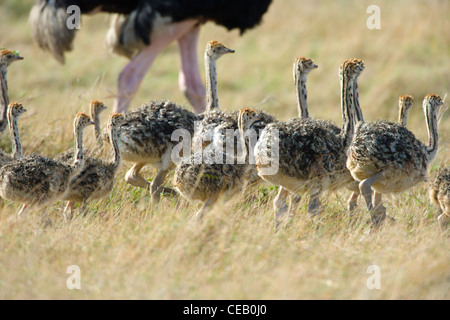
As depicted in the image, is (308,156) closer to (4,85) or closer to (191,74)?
(4,85)

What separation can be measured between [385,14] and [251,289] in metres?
10.4

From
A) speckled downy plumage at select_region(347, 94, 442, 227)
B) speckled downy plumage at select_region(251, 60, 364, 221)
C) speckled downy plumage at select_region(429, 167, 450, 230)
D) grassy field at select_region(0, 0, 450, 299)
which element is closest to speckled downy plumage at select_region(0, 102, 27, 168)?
grassy field at select_region(0, 0, 450, 299)

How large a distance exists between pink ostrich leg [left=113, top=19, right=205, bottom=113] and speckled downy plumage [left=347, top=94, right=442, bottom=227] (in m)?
3.09

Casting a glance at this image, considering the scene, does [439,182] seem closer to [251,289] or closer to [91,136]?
[251,289]

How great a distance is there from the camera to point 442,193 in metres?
5.08

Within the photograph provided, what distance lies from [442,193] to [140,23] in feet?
12.4

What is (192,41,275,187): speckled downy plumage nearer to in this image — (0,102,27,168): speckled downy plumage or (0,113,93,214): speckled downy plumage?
(0,113,93,214): speckled downy plumage

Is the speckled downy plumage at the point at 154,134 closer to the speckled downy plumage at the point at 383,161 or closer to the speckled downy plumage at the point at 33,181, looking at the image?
the speckled downy plumage at the point at 33,181

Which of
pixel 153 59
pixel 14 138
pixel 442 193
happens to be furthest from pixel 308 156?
pixel 153 59

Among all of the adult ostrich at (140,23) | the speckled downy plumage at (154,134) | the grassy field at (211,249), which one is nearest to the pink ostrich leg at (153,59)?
the adult ostrich at (140,23)

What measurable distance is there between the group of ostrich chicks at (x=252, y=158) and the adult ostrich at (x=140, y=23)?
204cm

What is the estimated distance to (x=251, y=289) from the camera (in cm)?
390

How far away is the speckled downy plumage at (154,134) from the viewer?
536 cm

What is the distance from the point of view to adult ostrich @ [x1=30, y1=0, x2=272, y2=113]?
7539 millimetres
